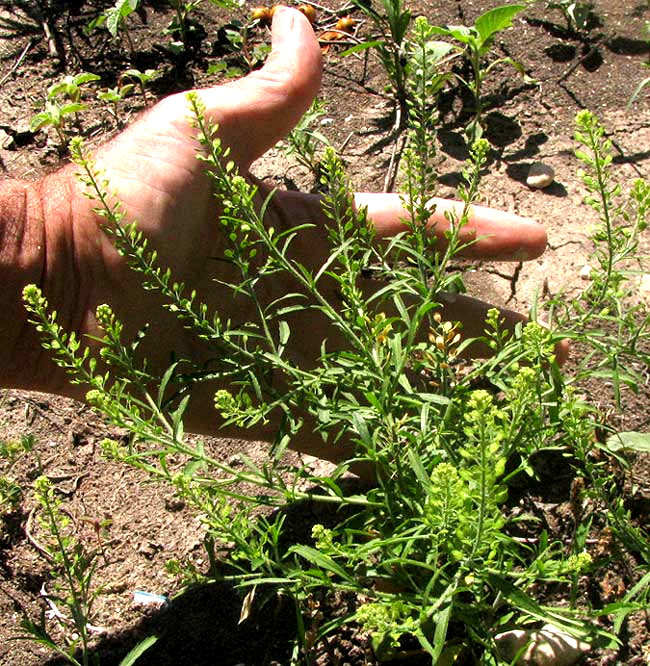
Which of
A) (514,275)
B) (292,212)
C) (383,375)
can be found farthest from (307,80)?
(383,375)

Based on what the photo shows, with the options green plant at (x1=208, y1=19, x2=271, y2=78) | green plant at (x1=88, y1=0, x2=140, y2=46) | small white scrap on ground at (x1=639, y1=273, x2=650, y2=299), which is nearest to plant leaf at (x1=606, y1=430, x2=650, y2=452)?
small white scrap on ground at (x1=639, y1=273, x2=650, y2=299)

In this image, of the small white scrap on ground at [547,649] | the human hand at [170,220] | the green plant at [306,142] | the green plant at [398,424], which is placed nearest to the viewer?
the green plant at [398,424]

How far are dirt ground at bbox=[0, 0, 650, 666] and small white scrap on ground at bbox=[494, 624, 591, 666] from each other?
109 mm

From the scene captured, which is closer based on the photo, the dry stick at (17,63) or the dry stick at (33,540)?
the dry stick at (33,540)

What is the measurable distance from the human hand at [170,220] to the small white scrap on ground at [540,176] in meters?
0.75

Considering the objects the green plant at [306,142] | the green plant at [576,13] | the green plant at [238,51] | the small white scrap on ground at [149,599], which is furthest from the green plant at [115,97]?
the small white scrap on ground at [149,599]

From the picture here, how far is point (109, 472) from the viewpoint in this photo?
3.05 metres

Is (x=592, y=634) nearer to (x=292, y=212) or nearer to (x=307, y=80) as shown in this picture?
(x=292, y=212)

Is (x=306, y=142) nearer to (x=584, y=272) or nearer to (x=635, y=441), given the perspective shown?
(x=584, y=272)

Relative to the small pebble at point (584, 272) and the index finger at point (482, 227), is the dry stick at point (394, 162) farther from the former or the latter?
the small pebble at point (584, 272)

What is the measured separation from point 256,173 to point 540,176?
122cm

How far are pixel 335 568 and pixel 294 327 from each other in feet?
3.61

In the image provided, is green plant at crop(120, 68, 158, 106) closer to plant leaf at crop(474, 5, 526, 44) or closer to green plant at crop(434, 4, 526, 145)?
green plant at crop(434, 4, 526, 145)

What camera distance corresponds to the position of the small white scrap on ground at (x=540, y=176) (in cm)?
349
